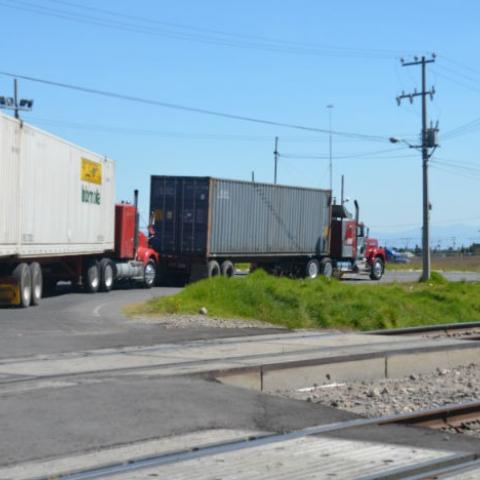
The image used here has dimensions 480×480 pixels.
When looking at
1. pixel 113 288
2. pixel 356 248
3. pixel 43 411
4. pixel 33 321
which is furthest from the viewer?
pixel 356 248

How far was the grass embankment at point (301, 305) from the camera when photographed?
2484 centimetres

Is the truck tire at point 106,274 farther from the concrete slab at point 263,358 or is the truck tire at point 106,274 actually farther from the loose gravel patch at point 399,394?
the loose gravel patch at point 399,394

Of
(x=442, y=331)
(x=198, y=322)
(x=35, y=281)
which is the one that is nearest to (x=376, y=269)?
(x=35, y=281)

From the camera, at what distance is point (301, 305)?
83.5 feet

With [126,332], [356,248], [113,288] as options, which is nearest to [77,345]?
[126,332]

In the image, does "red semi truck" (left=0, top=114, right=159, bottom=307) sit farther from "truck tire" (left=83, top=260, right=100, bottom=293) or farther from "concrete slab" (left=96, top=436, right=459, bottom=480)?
"concrete slab" (left=96, top=436, right=459, bottom=480)

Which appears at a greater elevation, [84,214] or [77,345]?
[84,214]

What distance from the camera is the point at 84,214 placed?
1193 inches

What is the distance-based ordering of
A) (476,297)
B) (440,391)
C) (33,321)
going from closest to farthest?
(440,391)
(33,321)
(476,297)

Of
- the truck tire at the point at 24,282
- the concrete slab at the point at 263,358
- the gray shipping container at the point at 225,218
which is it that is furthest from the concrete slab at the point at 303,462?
the gray shipping container at the point at 225,218

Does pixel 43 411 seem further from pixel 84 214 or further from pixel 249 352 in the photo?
pixel 84 214

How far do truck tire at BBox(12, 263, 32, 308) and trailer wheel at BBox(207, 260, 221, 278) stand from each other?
41.0 feet

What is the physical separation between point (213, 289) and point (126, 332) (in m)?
6.66

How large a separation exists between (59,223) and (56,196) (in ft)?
2.71
